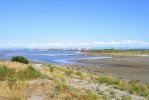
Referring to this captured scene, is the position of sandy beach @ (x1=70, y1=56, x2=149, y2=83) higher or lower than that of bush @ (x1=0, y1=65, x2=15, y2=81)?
lower

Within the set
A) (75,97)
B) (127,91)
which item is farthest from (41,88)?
(127,91)

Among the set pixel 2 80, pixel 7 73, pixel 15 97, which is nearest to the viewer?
pixel 15 97

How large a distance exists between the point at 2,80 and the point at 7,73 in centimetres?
212

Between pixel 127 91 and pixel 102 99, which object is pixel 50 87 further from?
pixel 127 91

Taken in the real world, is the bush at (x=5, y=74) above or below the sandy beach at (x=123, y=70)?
above

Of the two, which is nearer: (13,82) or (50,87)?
(50,87)

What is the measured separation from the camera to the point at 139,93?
17719 mm

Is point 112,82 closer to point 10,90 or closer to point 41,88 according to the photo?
point 41,88

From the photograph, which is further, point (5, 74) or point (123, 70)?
point (123, 70)

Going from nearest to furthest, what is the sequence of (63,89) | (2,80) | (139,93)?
(63,89), (139,93), (2,80)

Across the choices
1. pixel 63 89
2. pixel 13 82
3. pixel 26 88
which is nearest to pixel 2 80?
pixel 13 82

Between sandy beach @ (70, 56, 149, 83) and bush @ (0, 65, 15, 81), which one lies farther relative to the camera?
sandy beach @ (70, 56, 149, 83)

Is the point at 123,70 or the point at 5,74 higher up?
the point at 5,74

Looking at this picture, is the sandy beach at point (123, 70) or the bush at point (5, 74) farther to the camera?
the sandy beach at point (123, 70)
